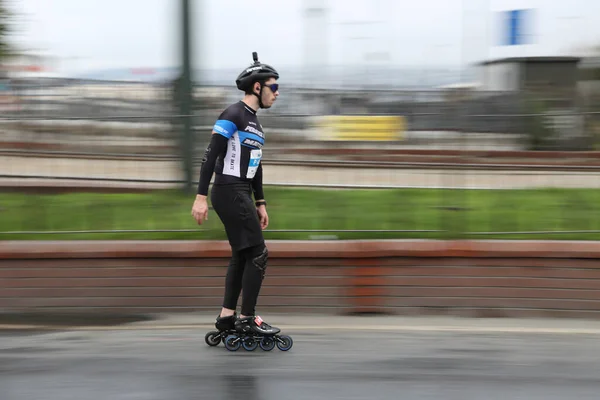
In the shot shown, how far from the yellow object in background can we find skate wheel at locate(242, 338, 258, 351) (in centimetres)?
202

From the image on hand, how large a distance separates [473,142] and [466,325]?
148 cm

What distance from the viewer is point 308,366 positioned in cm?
500

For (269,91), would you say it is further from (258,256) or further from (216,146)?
(258,256)

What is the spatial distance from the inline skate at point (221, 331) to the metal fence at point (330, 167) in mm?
1183

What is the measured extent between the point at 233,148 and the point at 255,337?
3.92 feet

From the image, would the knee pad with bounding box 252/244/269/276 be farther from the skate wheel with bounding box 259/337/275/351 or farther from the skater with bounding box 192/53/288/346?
the skate wheel with bounding box 259/337/275/351

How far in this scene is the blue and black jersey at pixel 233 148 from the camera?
5129 millimetres

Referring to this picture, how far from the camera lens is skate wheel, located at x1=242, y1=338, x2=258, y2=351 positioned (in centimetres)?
532

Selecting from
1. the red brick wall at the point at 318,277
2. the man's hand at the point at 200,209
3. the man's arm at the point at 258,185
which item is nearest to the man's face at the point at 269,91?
the man's arm at the point at 258,185

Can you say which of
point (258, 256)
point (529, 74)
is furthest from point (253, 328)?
point (529, 74)

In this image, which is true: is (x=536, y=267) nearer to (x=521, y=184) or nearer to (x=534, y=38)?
(x=521, y=184)

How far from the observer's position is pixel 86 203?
271 inches

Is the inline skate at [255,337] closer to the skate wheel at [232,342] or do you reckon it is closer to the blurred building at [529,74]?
the skate wheel at [232,342]

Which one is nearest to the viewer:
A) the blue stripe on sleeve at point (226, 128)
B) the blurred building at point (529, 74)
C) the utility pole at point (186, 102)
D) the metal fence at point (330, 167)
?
the blue stripe on sleeve at point (226, 128)
